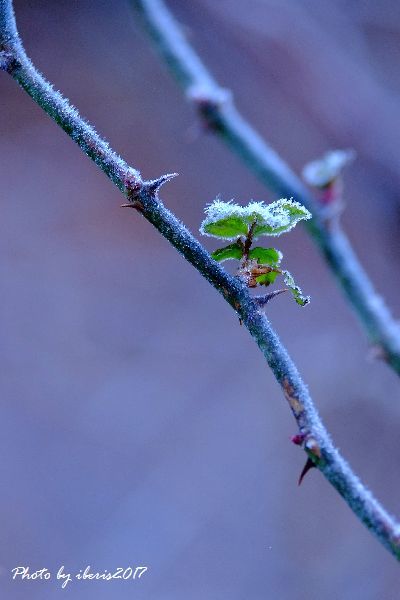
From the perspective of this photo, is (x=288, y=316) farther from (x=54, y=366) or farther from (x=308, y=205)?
(x=308, y=205)

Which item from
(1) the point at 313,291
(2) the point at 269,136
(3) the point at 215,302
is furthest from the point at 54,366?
(2) the point at 269,136

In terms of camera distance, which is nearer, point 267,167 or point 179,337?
point 267,167

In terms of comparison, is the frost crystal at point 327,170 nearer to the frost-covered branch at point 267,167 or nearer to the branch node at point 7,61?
the frost-covered branch at point 267,167

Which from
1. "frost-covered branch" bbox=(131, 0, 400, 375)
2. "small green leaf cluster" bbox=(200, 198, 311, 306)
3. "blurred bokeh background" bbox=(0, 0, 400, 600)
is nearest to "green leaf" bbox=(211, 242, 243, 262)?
"small green leaf cluster" bbox=(200, 198, 311, 306)

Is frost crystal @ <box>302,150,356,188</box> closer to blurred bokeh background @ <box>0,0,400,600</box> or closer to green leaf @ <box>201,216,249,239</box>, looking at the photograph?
green leaf @ <box>201,216,249,239</box>

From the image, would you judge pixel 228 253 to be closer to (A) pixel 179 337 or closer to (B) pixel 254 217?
(B) pixel 254 217

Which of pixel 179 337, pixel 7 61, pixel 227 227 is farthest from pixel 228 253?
pixel 179 337

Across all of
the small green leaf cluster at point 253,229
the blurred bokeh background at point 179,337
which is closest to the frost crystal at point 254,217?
the small green leaf cluster at point 253,229
